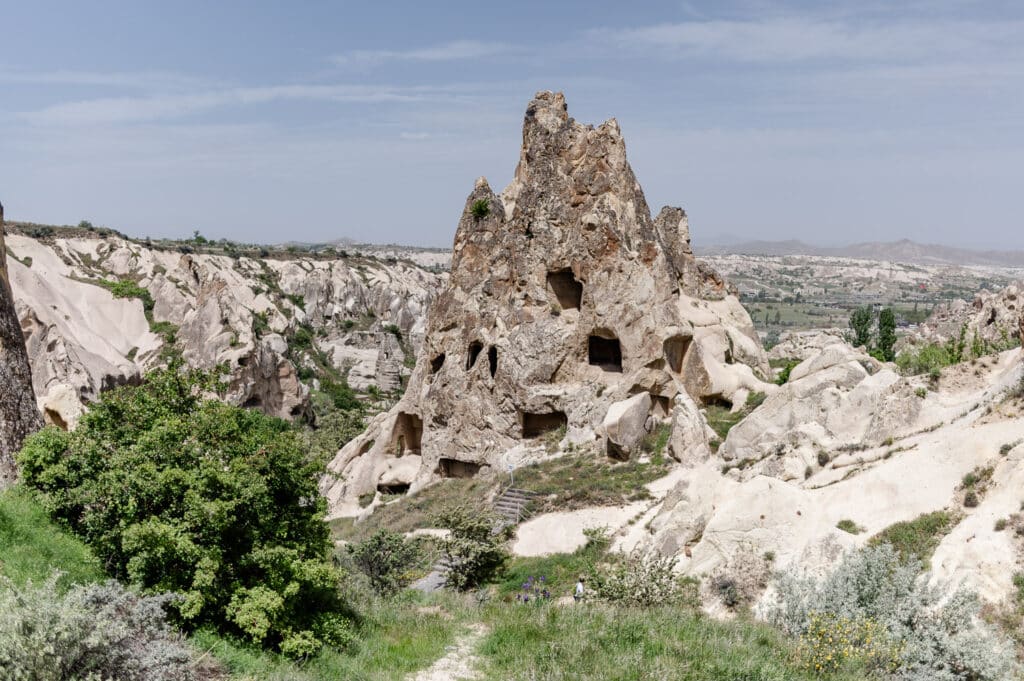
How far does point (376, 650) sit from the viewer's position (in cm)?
816

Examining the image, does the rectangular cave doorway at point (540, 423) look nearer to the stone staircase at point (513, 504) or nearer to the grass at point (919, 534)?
the stone staircase at point (513, 504)

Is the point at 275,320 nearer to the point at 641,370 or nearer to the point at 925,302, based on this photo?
the point at 641,370

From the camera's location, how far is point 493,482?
78.2 ft

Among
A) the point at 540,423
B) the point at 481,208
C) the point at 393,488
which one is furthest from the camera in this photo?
the point at 393,488

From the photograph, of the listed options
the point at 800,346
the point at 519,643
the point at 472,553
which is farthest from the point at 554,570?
the point at 800,346

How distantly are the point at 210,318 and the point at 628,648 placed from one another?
174 ft

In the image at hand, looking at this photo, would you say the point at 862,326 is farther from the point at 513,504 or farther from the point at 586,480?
the point at 513,504

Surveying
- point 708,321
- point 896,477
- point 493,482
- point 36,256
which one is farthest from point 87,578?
point 36,256

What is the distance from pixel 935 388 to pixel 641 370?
9337 mm

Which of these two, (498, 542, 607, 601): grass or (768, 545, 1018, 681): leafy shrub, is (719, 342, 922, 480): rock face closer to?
(498, 542, 607, 601): grass

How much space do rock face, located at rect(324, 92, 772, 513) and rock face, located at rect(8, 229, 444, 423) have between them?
1281 centimetres

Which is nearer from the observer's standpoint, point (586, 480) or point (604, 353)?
point (586, 480)

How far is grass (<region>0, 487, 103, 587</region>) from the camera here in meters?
6.80

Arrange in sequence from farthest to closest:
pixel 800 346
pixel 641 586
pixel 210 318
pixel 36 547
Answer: pixel 210 318 → pixel 800 346 → pixel 641 586 → pixel 36 547
